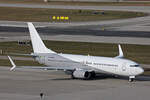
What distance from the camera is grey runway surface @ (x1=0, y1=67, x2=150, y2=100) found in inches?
2125

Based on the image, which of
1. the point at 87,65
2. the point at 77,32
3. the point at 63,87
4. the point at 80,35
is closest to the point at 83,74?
the point at 87,65

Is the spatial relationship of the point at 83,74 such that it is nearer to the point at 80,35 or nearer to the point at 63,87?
the point at 63,87

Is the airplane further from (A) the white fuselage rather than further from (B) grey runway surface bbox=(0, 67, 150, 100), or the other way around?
(B) grey runway surface bbox=(0, 67, 150, 100)

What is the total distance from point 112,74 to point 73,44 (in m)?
37.0

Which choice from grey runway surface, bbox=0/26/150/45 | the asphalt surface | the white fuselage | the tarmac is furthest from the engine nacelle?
the asphalt surface

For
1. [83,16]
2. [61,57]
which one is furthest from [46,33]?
[61,57]

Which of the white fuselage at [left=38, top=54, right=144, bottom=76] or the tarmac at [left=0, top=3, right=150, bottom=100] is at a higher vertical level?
the white fuselage at [left=38, top=54, right=144, bottom=76]

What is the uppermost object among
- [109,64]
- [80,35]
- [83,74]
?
[80,35]

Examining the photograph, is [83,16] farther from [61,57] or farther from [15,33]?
[61,57]

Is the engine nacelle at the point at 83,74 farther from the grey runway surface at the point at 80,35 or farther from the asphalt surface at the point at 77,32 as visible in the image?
the asphalt surface at the point at 77,32

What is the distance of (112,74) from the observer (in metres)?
67.3

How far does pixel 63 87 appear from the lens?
62.0m

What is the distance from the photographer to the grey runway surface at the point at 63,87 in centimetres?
Result: 5397

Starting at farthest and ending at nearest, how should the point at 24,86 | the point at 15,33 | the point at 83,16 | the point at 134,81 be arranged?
the point at 83,16 < the point at 15,33 < the point at 134,81 < the point at 24,86
